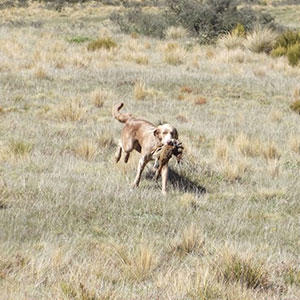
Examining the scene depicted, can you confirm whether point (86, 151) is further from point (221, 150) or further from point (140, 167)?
point (221, 150)

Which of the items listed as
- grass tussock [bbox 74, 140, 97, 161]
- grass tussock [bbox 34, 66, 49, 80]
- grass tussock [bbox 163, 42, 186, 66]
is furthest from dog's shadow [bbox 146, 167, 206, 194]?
grass tussock [bbox 163, 42, 186, 66]

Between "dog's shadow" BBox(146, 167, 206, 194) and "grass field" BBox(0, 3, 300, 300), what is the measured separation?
0.04 metres

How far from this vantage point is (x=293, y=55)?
17.6 meters

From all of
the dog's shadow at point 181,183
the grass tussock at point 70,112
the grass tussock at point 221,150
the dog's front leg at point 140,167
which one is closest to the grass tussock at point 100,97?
the grass tussock at point 70,112

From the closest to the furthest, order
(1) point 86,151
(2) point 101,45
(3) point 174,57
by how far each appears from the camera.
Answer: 1. (1) point 86,151
2. (3) point 174,57
3. (2) point 101,45

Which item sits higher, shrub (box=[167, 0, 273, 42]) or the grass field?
the grass field

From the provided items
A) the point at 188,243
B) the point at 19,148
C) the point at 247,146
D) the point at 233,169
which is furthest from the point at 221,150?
the point at 188,243

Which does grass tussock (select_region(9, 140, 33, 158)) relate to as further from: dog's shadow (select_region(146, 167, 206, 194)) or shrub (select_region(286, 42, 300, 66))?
shrub (select_region(286, 42, 300, 66))

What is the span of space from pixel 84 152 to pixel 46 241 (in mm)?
3345

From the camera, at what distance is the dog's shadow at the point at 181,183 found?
6969 millimetres

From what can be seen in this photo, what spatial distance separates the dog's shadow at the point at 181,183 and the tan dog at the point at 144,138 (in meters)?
0.42

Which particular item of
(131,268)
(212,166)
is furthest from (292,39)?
(131,268)

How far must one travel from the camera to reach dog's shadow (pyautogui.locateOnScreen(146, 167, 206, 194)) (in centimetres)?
697

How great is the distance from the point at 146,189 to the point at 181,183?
0.80 meters
